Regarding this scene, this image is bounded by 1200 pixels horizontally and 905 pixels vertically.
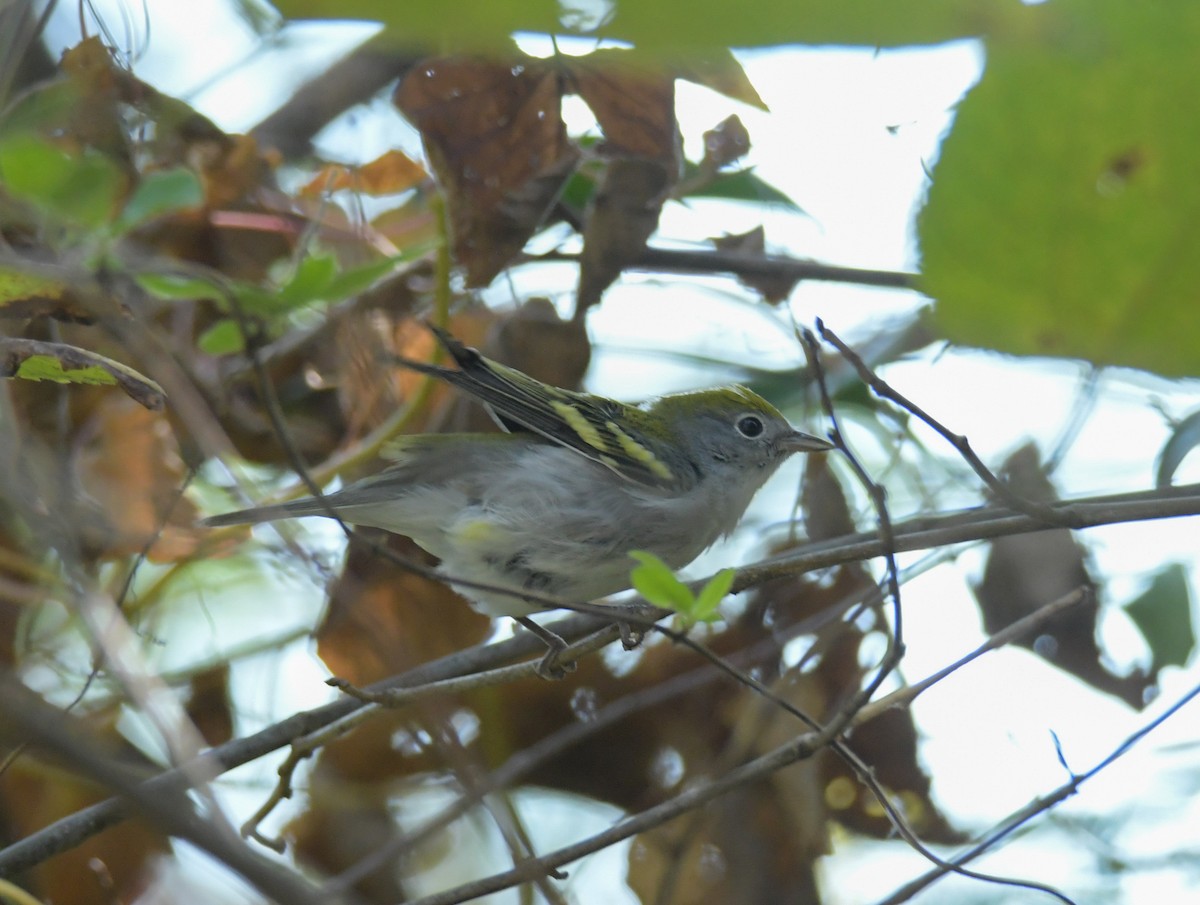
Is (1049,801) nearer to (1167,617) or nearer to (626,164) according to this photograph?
(1167,617)

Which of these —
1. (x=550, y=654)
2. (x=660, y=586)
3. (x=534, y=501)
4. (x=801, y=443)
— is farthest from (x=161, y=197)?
(x=801, y=443)

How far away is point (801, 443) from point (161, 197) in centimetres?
180

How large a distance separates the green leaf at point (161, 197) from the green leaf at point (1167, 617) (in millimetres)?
2180

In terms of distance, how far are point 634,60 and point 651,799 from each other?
2.52 m

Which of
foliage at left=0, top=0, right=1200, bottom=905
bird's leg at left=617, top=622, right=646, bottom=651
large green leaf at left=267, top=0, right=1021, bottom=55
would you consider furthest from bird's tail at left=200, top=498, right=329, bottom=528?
large green leaf at left=267, top=0, right=1021, bottom=55

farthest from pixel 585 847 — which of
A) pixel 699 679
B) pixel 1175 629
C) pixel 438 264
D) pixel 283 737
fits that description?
pixel 1175 629

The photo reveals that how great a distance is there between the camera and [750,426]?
3.04 m

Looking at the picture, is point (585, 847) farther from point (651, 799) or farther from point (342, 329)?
point (342, 329)

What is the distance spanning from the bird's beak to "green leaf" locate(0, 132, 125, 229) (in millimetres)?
1802

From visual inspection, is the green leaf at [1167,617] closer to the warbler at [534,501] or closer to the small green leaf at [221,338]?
the warbler at [534,501]

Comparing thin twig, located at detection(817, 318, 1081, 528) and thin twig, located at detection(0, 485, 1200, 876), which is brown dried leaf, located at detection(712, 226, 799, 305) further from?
thin twig, located at detection(817, 318, 1081, 528)

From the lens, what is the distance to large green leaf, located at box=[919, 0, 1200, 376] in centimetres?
62

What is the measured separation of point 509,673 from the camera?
1.87 m

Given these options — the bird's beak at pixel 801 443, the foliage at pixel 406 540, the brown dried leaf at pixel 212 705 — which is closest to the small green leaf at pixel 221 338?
the foliage at pixel 406 540
